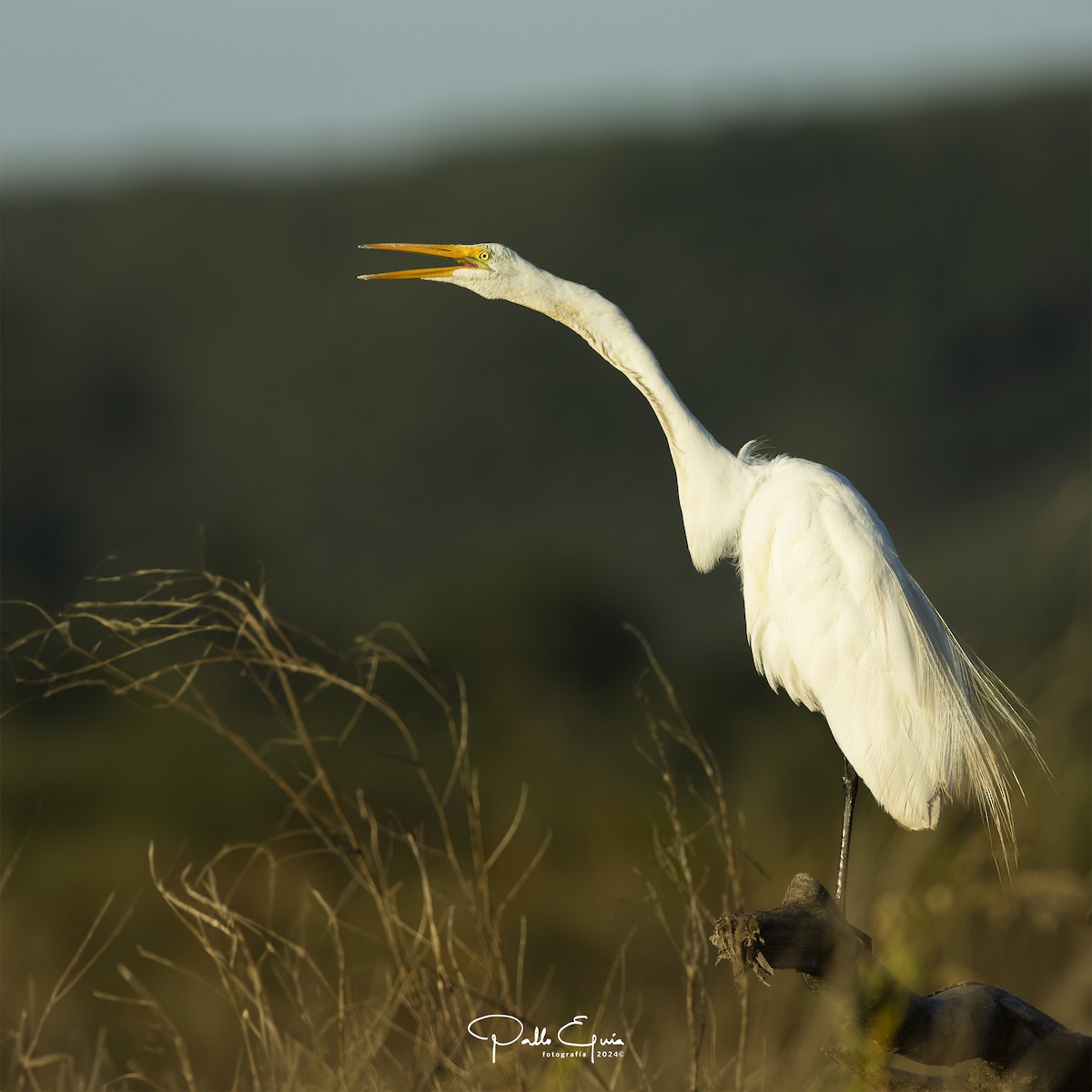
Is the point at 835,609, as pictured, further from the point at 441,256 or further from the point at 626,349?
the point at 441,256

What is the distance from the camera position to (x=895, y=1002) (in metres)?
1.88

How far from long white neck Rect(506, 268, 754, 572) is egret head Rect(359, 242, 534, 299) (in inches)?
1.2

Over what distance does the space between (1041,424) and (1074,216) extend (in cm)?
484

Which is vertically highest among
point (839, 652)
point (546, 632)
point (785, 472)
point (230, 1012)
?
point (785, 472)

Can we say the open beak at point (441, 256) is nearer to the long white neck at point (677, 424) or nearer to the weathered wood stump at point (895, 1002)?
the long white neck at point (677, 424)

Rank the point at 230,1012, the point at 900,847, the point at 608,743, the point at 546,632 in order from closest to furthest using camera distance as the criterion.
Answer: the point at 900,847 → the point at 230,1012 → the point at 608,743 → the point at 546,632

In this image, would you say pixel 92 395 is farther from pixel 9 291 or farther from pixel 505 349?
pixel 505 349

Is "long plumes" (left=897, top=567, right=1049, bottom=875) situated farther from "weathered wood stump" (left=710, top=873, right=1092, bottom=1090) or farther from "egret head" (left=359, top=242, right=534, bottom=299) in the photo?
"egret head" (left=359, top=242, right=534, bottom=299)

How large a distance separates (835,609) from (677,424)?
1.55 feet

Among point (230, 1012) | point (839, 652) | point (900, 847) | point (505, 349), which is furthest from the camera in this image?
point (505, 349)

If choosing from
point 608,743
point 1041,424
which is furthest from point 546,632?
point 1041,424

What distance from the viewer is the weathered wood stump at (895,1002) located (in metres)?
1.86

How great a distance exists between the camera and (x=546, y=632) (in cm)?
1404

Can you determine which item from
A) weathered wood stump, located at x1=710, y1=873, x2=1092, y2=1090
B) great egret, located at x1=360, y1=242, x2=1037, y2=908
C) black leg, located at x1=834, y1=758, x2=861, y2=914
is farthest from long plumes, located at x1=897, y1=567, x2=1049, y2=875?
weathered wood stump, located at x1=710, y1=873, x2=1092, y2=1090
